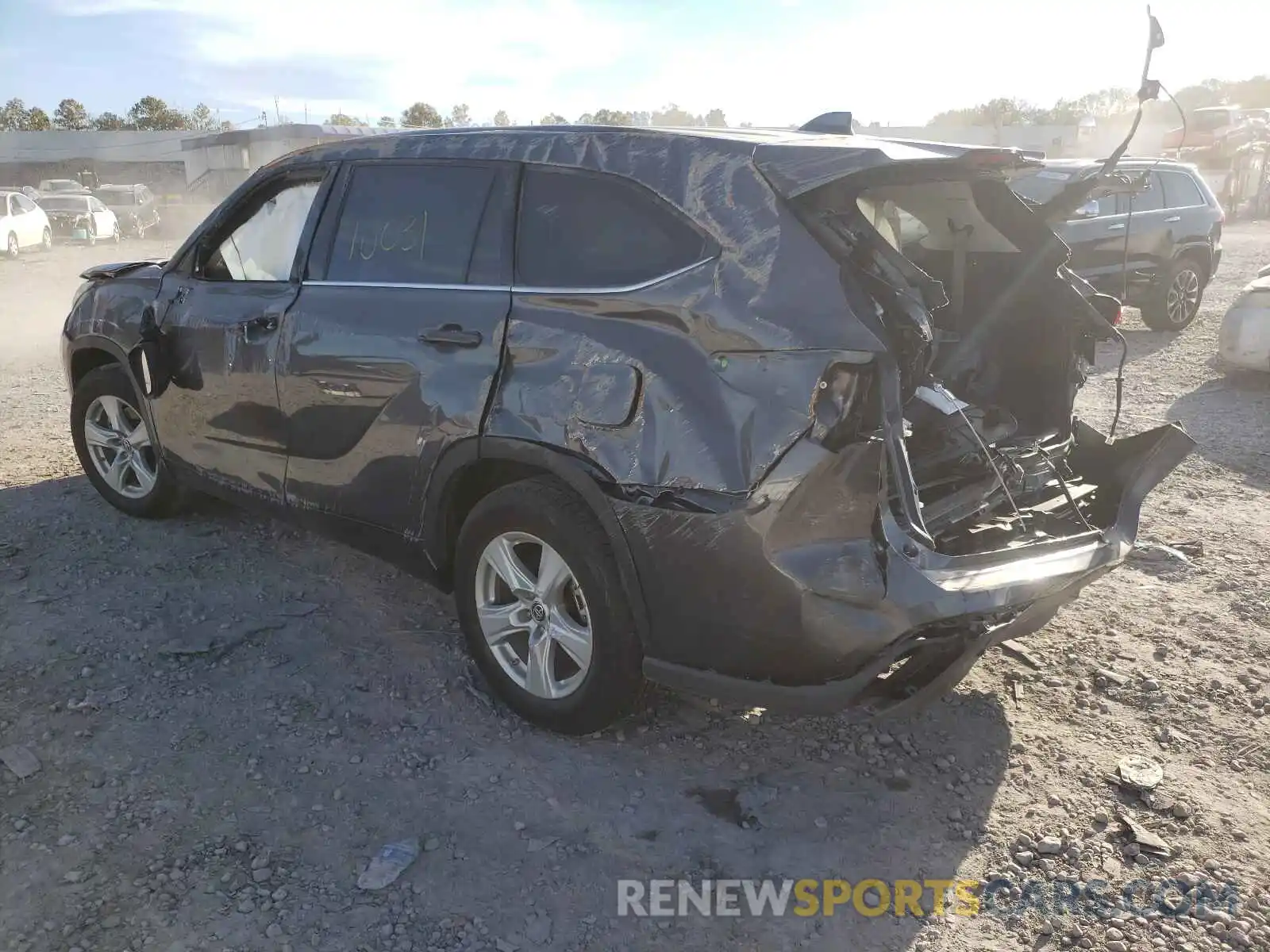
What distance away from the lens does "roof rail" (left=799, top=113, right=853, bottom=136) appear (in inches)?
135

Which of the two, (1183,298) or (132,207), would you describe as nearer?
(1183,298)

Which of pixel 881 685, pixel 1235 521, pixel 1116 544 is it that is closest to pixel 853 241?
pixel 881 685

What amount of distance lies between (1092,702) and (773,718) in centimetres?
119

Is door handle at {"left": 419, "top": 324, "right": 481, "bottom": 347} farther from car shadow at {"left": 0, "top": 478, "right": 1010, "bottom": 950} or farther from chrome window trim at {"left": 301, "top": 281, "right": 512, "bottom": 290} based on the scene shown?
car shadow at {"left": 0, "top": 478, "right": 1010, "bottom": 950}

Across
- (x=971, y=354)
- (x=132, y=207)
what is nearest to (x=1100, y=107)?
(x=132, y=207)

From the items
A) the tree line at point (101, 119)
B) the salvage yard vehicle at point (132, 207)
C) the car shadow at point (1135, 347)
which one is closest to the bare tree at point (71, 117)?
the tree line at point (101, 119)

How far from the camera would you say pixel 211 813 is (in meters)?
2.88

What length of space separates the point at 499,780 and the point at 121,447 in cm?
315

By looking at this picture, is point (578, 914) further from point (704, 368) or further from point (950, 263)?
point (950, 263)

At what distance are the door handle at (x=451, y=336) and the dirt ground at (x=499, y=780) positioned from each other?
1.27 meters

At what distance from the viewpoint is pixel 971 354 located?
3.98m

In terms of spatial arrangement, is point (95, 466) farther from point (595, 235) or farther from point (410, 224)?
point (595, 235)

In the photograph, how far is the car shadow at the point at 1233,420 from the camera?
6.27m

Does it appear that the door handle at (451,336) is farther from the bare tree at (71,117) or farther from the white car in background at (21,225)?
the bare tree at (71,117)
